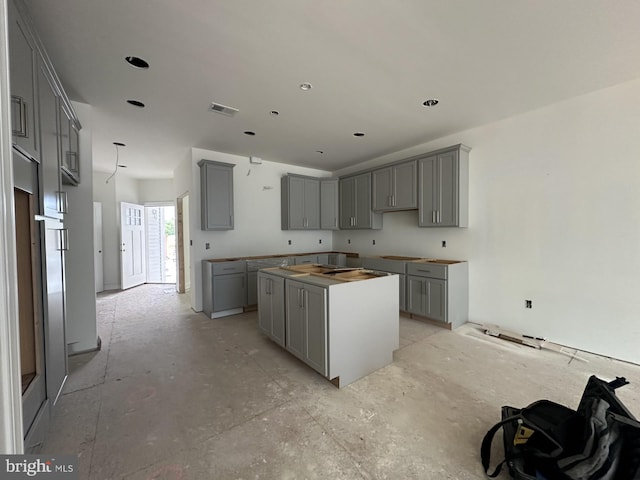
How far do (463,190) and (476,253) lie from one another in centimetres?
91

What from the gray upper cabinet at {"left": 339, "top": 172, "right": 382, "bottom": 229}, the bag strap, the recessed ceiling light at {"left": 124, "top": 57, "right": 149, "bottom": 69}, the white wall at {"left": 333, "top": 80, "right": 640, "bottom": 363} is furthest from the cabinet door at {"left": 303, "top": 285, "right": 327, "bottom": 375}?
the gray upper cabinet at {"left": 339, "top": 172, "right": 382, "bottom": 229}

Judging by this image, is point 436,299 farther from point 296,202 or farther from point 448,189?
point 296,202

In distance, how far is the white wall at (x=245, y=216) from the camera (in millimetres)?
4449

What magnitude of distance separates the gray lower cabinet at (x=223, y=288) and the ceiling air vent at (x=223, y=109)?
221 cm

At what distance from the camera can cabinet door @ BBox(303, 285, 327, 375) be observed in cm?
224

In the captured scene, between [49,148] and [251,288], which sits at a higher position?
[49,148]

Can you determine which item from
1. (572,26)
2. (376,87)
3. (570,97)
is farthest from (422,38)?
(570,97)

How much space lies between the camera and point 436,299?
12.1 ft

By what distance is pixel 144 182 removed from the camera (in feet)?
22.6

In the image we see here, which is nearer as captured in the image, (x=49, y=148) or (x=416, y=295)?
(x=49, y=148)

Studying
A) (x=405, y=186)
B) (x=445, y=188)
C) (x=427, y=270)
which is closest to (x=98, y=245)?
(x=405, y=186)

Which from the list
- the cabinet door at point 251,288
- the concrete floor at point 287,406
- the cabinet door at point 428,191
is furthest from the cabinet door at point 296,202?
the concrete floor at point 287,406

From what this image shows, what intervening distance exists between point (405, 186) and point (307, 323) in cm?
291

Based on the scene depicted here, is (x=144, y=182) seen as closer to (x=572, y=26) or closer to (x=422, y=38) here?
(x=422, y=38)
